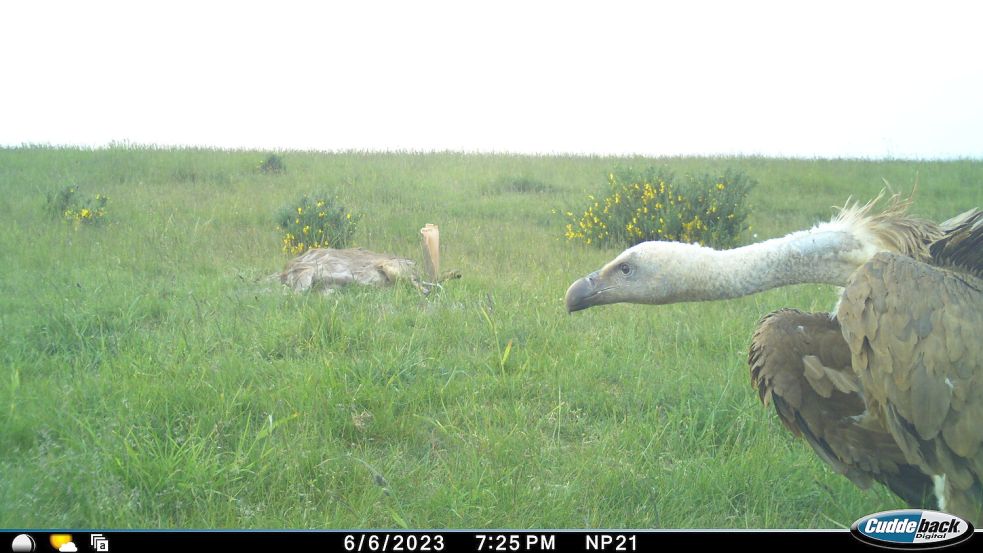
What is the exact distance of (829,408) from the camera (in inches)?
120

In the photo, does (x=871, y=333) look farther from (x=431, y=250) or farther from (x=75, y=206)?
(x=75, y=206)

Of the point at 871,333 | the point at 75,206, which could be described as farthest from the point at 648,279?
the point at 75,206

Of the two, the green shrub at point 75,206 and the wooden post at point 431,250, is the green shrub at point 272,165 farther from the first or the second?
the wooden post at point 431,250

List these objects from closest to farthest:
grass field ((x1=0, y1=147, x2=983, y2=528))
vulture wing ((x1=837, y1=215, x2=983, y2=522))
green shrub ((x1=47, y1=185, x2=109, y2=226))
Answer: vulture wing ((x1=837, y1=215, x2=983, y2=522)) → grass field ((x1=0, y1=147, x2=983, y2=528)) → green shrub ((x1=47, y1=185, x2=109, y2=226))

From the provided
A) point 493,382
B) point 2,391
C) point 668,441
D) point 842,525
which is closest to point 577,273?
point 493,382

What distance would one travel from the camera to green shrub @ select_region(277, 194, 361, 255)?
278 inches

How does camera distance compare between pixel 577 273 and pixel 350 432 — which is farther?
pixel 577 273

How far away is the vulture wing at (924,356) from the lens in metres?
2.37

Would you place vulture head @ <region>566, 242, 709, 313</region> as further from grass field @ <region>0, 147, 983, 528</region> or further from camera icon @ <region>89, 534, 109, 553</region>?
camera icon @ <region>89, 534, 109, 553</region>

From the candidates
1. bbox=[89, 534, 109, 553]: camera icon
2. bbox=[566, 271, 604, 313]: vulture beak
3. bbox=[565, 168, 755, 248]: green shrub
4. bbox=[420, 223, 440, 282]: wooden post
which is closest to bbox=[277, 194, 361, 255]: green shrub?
bbox=[420, 223, 440, 282]: wooden post

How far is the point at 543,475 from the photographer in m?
2.95

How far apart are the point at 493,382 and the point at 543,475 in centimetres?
89

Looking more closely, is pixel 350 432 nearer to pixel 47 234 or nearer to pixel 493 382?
pixel 493 382

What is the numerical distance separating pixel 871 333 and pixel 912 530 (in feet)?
1.99
